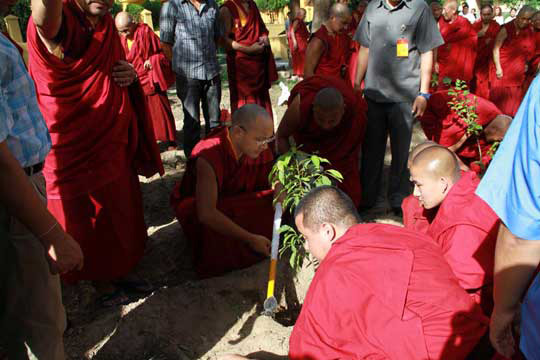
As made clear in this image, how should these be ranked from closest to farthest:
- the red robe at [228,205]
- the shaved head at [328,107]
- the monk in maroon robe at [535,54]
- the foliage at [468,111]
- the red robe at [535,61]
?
1. the red robe at [228,205]
2. the shaved head at [328,107]
3. the foliage at [468,111]
4. the monk in maroon robe at [535,54]
5. the red robe at [535,61]

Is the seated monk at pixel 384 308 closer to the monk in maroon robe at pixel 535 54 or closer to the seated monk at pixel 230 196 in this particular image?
the seated monk at pixel 230 196

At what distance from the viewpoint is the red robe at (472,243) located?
2.06m

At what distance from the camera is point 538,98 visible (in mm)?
1160

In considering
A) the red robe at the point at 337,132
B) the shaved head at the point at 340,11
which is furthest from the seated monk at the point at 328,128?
the shaved head at the point at 340,11

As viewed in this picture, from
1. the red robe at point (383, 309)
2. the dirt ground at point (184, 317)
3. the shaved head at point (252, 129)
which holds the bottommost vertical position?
the dirt ground at point (184, 317)

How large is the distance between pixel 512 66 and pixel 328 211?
6163 millimetres

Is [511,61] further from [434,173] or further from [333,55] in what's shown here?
[434,173]

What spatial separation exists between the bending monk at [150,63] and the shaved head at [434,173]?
3737 millimetres

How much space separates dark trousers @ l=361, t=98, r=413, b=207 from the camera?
3680mm

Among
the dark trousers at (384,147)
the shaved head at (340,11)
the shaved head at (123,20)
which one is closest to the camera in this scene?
the dark trousers at (384,147)

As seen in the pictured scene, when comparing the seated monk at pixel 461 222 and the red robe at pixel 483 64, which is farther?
the red robe at pixel 483 64

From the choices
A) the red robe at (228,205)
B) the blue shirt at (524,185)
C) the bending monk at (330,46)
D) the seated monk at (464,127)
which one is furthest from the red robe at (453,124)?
the blue shirt at (524,185)

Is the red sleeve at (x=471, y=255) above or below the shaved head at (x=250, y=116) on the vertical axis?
below

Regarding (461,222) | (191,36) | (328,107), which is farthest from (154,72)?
(461,222)
